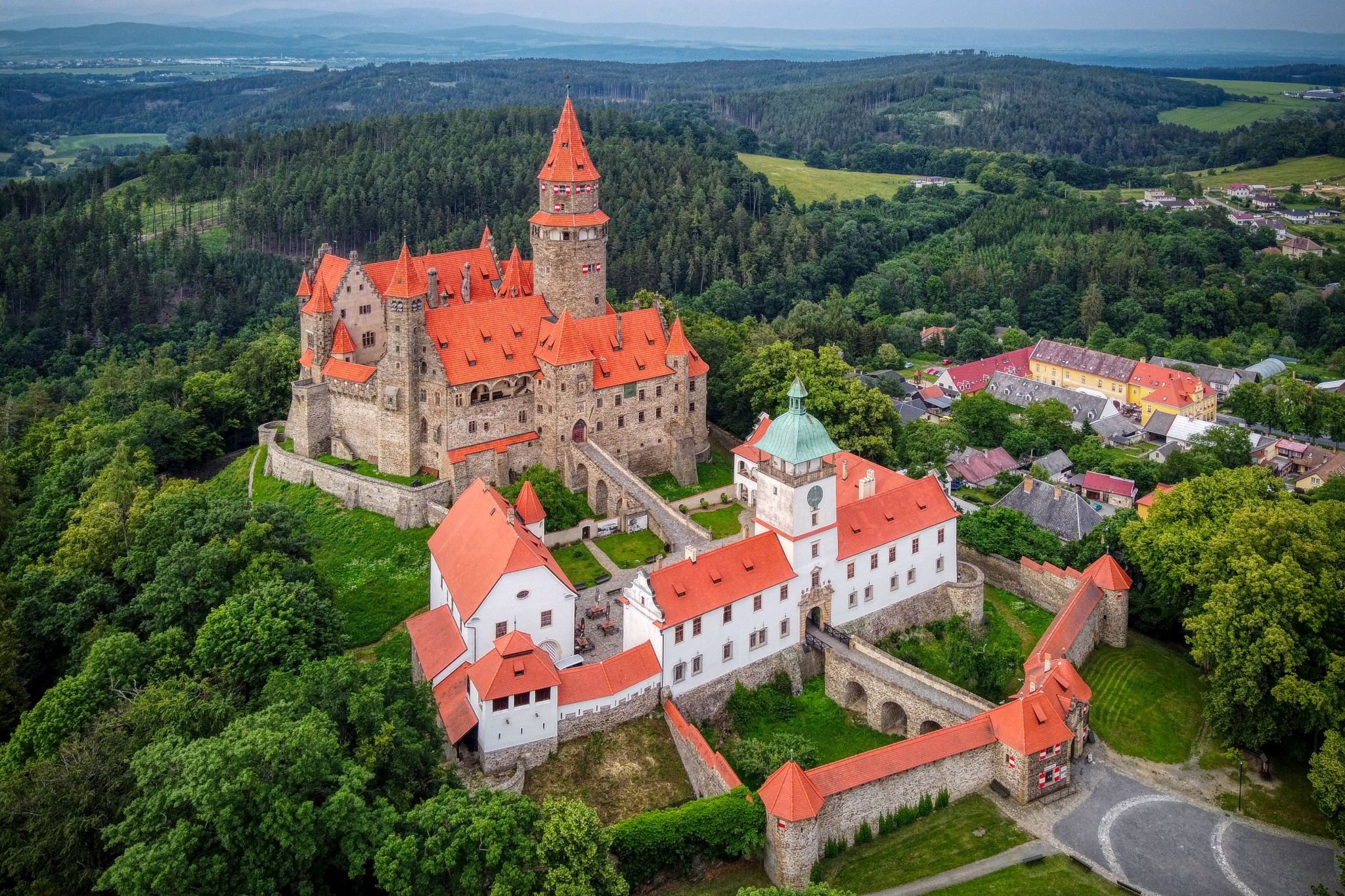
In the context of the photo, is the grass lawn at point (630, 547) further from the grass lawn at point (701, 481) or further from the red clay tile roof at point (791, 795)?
the red clay tile roof at point (791, 795)

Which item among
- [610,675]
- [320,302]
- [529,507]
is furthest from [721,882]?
[320,302]

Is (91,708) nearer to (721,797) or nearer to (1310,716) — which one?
(721,797)

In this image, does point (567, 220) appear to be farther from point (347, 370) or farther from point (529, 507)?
point (529, 507)

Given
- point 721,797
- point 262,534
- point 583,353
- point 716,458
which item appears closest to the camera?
point 721,797

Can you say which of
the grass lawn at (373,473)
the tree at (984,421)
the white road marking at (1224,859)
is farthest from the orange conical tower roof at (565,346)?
the tree at (984,421)

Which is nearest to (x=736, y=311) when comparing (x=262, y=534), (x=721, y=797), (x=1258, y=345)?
(x=1258, y=345)

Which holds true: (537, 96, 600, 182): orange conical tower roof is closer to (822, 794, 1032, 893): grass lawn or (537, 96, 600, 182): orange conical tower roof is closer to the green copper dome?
the green copper dome

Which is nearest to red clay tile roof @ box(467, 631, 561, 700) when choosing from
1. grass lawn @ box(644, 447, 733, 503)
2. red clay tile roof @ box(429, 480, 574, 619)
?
red clay tile roof @ box(429, 480, 574, 619)
